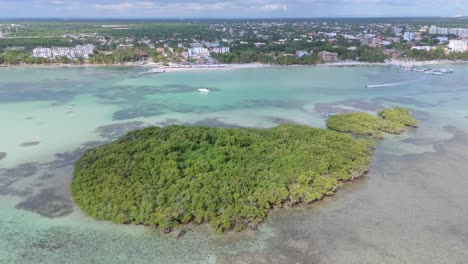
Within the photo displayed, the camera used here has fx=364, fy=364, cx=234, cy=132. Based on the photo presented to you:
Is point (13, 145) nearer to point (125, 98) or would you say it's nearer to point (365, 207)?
→ point (125, 98)

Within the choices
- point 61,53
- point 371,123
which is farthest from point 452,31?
point 61,53

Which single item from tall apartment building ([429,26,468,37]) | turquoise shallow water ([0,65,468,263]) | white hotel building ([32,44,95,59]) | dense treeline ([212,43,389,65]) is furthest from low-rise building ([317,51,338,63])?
tall apartment building ([429,26,468,37])

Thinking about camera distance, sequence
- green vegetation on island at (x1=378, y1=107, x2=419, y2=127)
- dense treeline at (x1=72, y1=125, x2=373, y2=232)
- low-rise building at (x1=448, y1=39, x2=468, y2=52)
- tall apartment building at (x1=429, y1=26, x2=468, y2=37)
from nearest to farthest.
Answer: dense treeline at (x1=72, y1=125, x2=373, y2=232) → green vegetation on island at (x1=378, y1=107, x2=419, y2=127) → low-rise building at (x1=448, y1=39, x2=468, y2=52) → tall apartment building at (x1=429, y1=26, x2=468, y2=37)

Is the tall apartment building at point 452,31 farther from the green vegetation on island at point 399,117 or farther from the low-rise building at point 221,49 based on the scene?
the green vegetation on island at point 399,117

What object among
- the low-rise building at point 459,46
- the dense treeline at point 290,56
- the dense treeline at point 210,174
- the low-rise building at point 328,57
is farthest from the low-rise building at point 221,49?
the dense treeline at point 210,174

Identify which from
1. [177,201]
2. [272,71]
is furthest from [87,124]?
[272,71]

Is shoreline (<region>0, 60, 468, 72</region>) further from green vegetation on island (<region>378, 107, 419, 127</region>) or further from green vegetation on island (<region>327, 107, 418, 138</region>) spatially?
green vegetation on island (<region>327, 107, 418, 138</region>)
